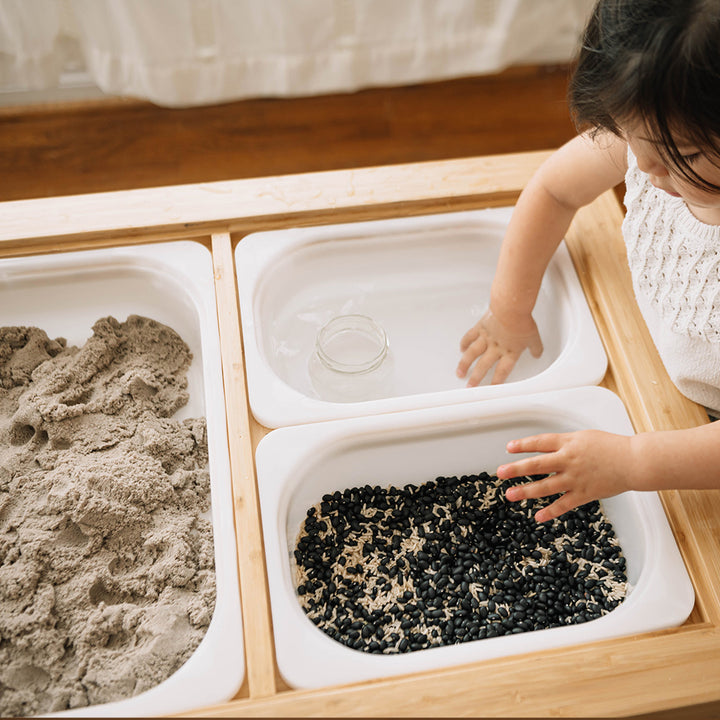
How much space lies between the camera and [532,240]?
1.11m

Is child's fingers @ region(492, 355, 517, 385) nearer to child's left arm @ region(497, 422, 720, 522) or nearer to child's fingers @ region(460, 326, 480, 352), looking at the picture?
child's fingers @ region(460, 326, 480, 352)

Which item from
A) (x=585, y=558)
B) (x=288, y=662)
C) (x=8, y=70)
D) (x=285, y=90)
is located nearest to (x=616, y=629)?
(x=585, y=558)

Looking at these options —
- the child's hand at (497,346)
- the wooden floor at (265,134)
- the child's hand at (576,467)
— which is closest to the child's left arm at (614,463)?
the child's hand at (576,467)

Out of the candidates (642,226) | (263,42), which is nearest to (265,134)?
(263,42)

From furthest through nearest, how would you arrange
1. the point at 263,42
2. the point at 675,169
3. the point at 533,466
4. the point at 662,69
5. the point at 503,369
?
1. the point at 263,42
2. the point at 503,369
3. the point at 533,466
4. the point at 675,169
5. the point at 662,69

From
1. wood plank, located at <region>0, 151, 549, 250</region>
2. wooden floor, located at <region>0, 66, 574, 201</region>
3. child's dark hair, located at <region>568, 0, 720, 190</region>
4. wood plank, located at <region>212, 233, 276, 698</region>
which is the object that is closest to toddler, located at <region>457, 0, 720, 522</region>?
child's dark hair, located at <region>568, 0, 720, 190</region>

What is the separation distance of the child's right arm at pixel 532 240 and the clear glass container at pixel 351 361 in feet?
0.40

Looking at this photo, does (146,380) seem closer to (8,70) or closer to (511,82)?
(8,70)

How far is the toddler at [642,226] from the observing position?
0.70 meters

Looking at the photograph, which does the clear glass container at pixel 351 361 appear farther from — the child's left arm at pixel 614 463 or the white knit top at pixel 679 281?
the white knit top at pixel 679 281

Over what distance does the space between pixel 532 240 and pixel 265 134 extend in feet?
3.36

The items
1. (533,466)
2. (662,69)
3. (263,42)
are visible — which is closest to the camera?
(662,69)

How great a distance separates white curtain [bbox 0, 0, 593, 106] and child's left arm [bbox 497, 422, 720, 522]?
123 cm

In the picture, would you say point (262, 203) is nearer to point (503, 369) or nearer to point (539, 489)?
point (503, 369)
